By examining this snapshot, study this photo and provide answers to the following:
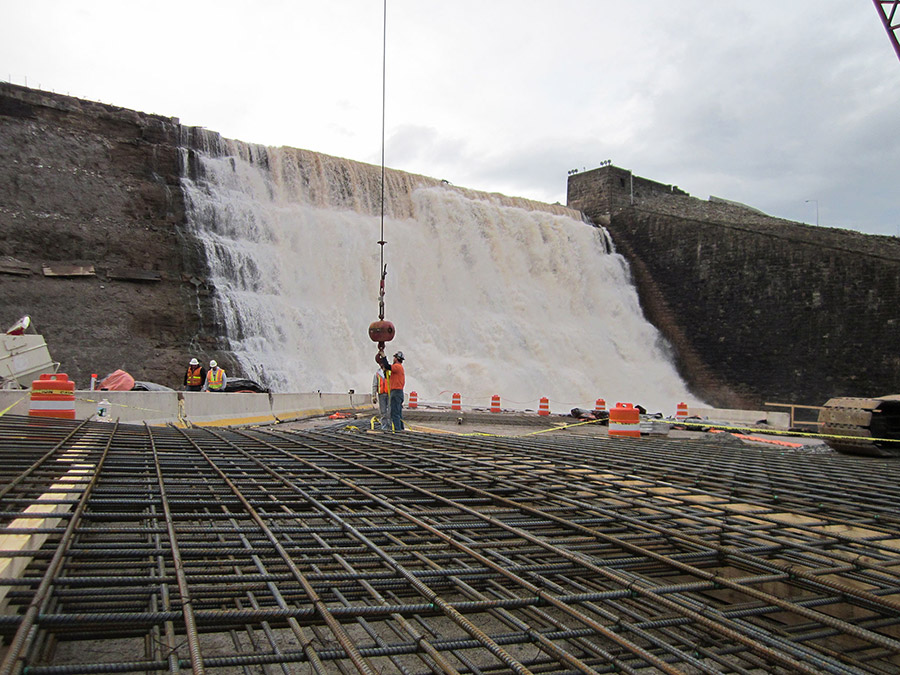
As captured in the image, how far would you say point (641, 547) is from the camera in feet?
11.3

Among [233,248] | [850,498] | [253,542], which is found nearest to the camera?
[253,542]

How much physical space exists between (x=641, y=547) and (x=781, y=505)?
1653mm

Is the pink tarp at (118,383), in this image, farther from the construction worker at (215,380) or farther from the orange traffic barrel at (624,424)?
the orange traffic barrel at (624,424)

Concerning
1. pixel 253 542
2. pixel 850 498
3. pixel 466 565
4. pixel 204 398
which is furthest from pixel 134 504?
pixel 204 398

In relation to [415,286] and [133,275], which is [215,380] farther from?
[415,286]

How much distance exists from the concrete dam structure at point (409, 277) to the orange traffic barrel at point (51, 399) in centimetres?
1074

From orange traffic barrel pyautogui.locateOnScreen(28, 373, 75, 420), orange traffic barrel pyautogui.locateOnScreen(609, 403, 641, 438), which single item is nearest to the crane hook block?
orange traffic barrel pyautogui.locateOnScreen(609, 403, 641, 438)

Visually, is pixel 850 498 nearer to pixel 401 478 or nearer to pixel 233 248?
pixel 401 478

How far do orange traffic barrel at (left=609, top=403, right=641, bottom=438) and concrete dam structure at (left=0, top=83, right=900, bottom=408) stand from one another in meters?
11.7

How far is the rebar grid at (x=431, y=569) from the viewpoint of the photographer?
2.19 metres

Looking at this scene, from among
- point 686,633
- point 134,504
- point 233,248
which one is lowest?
point 686,633

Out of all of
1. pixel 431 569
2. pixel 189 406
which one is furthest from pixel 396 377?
pixel 431 569

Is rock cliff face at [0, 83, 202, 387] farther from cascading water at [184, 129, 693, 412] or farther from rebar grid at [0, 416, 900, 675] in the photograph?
rebar grid at [0, 416, 900, 675]

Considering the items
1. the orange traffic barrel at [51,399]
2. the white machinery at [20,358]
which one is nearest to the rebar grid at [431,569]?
the orange traffic barrel at [51,399]
